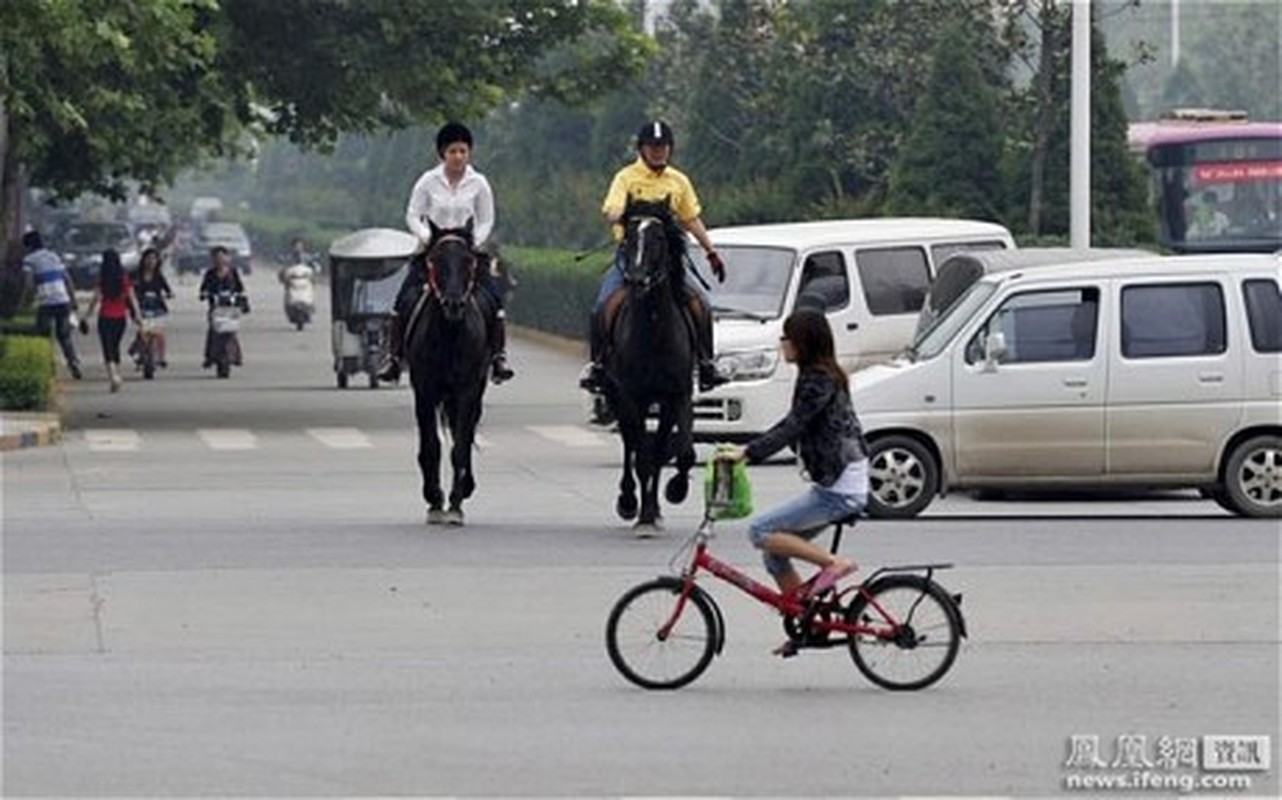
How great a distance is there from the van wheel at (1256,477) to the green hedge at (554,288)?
29.8 metres

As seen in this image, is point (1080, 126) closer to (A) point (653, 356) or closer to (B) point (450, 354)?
(B) point (450, 354)

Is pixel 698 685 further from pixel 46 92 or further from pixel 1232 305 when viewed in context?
pixel 46 92

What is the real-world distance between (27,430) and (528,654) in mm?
18149

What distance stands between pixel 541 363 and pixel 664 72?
51.5 ft

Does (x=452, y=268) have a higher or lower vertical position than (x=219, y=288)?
higher

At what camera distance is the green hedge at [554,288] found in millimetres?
55938

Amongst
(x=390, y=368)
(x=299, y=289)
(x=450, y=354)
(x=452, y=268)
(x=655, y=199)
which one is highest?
(x=655, y=199)

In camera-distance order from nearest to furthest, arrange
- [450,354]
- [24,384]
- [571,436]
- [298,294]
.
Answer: [450,354], [571,436], [24,384], [298,294]

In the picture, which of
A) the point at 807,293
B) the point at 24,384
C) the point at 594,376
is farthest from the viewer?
the point at 24,384

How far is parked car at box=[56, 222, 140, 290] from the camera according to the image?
286 ft

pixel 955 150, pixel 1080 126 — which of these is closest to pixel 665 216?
pixel 1080 126

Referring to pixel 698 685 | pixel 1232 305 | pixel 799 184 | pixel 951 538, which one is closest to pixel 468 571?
pixel 951 538

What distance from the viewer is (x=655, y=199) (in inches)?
840

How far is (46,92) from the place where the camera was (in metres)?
35.4
